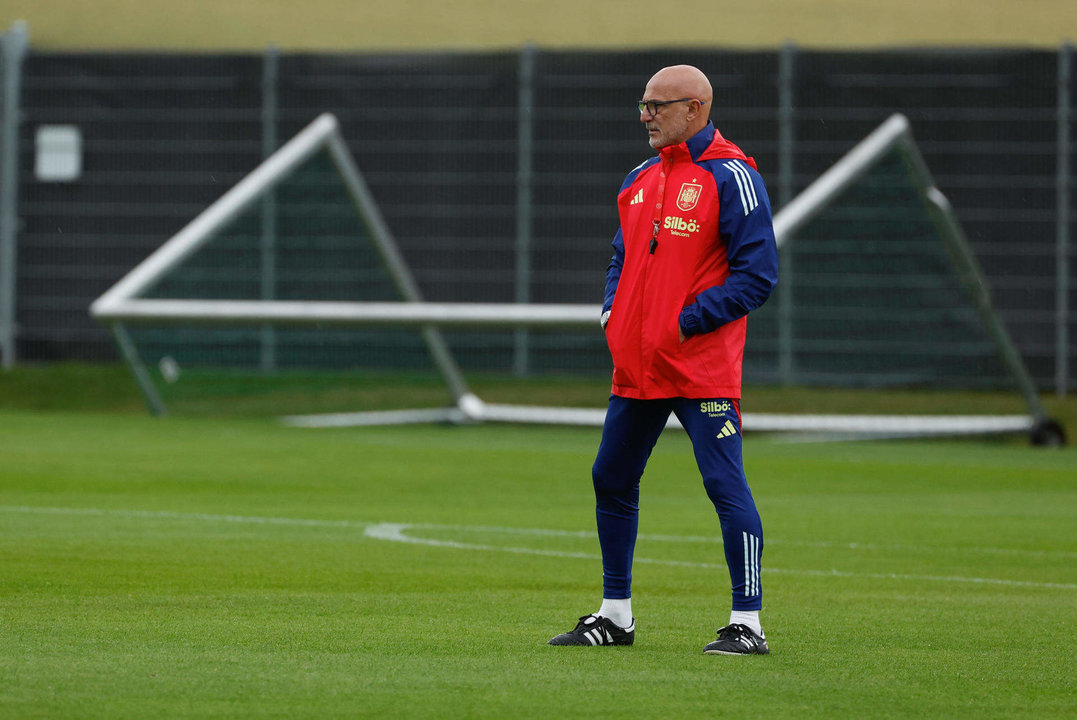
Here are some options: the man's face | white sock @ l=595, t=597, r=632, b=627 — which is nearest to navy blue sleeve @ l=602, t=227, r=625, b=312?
the man's face

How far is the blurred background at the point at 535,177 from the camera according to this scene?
76.9 feet

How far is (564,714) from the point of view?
4.70 m

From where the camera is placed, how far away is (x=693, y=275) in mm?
5961

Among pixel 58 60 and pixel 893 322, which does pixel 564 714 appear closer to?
pixel 893 322

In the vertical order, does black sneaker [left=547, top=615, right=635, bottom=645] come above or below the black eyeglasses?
below

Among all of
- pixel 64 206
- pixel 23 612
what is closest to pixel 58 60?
pixel 64 206

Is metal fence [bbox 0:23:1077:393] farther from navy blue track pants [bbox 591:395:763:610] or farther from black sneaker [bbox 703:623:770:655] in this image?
black sneaker [bbox 703:623:770:655]

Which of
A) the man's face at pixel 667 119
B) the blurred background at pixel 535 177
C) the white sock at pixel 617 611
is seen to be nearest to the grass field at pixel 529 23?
the blurred background at pixel 535 177

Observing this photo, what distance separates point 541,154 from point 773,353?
4.10m

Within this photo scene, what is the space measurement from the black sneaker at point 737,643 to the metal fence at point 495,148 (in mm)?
18128

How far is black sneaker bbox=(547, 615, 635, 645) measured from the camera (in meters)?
5.93

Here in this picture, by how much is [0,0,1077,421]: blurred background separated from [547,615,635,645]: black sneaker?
52.4ft

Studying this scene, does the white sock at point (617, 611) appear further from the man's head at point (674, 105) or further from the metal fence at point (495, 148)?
the metal fence at point (495, 148)

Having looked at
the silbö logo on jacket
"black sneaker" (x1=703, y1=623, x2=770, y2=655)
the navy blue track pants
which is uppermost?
the silbö logo on jacket
